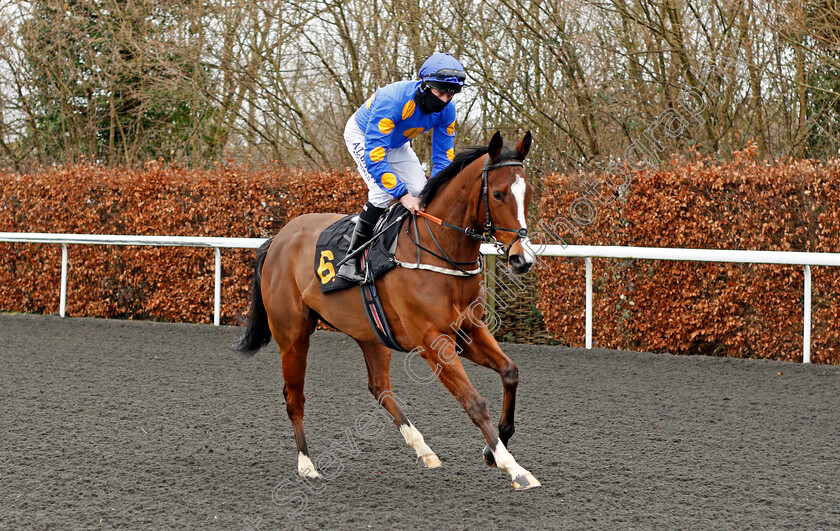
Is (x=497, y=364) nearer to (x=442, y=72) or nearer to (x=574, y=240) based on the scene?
(x=442, y=72)

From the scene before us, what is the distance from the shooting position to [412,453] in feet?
14.7

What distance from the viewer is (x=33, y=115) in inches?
617

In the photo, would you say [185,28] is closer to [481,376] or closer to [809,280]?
[481,376]

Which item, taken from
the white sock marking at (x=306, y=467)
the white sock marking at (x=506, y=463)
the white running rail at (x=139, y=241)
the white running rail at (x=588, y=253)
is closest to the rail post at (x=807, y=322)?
the white running rail at (x=588, y=253)

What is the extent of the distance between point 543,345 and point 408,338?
442cm

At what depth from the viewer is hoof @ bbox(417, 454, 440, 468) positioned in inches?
164

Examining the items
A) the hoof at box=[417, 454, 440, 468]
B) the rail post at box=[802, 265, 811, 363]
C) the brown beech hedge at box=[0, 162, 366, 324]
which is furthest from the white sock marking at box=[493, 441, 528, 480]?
the brown beech hedge at box=[0, 162, 366, 324]

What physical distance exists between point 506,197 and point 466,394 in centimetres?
87

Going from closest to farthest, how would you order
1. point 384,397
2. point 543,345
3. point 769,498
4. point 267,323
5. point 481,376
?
point 769,498 → point 384,397 → point 267,323 → point 481,376 → point 543,345

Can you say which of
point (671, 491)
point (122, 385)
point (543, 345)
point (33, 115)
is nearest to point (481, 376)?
point (543, 345)

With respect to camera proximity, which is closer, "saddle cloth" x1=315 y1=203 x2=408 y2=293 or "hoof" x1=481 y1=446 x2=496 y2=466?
"hoof" x1=481 y1=446 x2=496 y2=466

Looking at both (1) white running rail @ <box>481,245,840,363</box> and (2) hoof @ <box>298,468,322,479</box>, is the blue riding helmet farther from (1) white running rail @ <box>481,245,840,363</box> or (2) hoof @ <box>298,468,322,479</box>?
(1) white running rail @ <box>481,245,840,363</box>

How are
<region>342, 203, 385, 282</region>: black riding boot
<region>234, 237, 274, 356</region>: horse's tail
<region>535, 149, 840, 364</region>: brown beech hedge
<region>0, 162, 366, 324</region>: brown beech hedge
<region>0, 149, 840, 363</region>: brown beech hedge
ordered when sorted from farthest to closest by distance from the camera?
<region>0, 162, 366, 324</region>: brown beech hedge → <region>0, 149, 840, 363</region>: brown beech hedge → <region>535, 149, 840, 364</region>: brown beech hedge → <region>234, 237, 274, 356</region>: horse's tail → <region>342, 203, 385, 282</region>: black riding boot

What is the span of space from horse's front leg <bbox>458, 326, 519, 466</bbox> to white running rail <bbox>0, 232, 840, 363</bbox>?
3582mm
